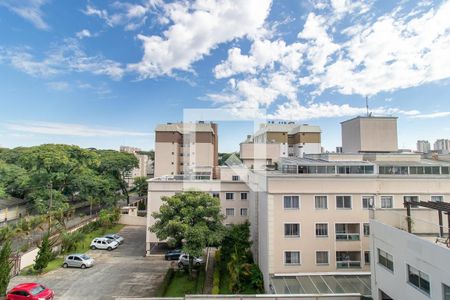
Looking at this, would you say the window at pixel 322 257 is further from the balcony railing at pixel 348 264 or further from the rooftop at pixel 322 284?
the rooftop at pixel 322 284

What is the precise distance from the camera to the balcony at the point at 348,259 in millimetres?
14211

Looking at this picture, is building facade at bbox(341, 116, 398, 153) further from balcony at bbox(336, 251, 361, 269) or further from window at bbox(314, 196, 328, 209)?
balcony at bbox(336, 251, 361, 269)

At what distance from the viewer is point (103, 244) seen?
79.0 ft

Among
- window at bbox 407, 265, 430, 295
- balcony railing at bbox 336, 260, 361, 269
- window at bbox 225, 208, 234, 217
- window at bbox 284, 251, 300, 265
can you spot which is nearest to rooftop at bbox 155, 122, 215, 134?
window at bbox 225, 208, 234, 217

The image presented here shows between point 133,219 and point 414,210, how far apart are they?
102ft

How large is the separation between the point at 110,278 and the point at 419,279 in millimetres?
17156

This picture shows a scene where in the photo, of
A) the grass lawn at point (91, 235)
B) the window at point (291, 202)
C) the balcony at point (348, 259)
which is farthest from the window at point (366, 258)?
the grass lawn at point (91, 235)

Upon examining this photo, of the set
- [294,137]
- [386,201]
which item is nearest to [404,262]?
[386,201]

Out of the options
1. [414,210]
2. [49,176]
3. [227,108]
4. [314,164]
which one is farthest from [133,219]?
[414,210]

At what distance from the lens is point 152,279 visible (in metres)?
17.4

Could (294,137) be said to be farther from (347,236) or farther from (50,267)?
(50,267)

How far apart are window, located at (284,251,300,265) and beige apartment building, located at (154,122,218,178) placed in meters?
28.0

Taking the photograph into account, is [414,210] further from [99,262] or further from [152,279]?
[99,262]

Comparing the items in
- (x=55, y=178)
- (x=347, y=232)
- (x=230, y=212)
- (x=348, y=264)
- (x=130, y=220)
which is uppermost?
(x=55, y=178)
